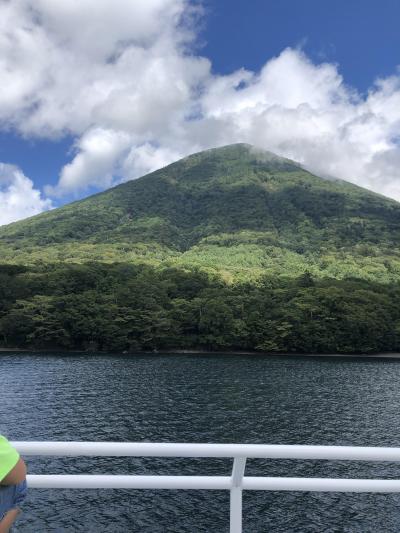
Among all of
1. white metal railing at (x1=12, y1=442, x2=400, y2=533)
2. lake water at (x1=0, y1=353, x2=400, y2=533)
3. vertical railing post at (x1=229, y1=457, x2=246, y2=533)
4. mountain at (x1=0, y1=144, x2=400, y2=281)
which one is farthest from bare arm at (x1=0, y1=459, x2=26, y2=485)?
mountain at (x1=0, y1=144, x2=400, y2=281)

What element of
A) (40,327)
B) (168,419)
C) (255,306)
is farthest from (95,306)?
(168,419)

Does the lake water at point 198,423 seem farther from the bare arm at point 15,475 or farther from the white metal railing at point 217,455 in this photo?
the bare arm at point 15,475

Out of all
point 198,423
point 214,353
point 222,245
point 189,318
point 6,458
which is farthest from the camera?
point 222,245

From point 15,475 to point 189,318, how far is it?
263 ft

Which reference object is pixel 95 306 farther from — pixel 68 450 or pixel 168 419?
pixel 68 450

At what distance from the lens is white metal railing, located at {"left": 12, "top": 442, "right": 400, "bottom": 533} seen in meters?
2.63

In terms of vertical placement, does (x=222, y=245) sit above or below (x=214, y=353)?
above

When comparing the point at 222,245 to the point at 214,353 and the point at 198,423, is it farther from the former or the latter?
the point at 198,423

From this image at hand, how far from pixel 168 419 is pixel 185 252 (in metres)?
141

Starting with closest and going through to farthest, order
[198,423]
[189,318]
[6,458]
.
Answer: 1. [6,458]
2. [198,423]
3. [189,318]

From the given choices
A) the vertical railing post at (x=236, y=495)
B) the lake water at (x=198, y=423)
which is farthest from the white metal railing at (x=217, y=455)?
the lake water at (x=198, y=423)

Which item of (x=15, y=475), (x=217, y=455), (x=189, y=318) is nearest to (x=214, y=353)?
(x=189, y=318)

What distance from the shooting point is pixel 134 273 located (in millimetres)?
104812

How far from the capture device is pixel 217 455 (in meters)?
2.67
